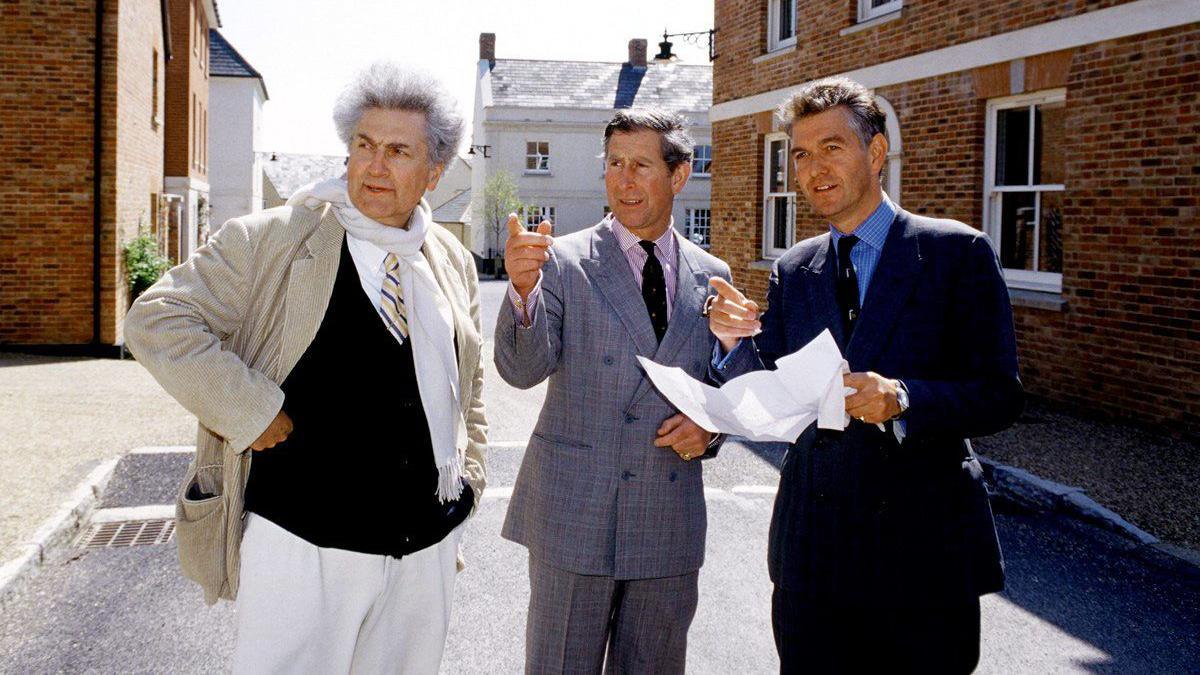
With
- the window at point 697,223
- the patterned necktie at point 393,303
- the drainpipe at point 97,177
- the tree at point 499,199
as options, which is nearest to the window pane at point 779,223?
the drainpipe at point 97,177

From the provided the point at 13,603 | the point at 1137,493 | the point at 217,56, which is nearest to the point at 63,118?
the point at 13,603

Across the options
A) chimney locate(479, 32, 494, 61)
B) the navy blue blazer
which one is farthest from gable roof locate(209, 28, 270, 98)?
the navy blue blazer

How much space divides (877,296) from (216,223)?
4115 cm

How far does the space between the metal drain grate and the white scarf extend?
12.3 feet

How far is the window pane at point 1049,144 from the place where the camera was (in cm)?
1011

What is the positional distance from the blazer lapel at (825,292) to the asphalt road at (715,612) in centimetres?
205

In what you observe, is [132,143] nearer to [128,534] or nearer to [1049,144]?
[128,534]

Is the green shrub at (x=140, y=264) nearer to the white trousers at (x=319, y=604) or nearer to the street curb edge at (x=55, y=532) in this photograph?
the street curb edge at (x=55, y=532)

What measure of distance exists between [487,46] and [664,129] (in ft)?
157

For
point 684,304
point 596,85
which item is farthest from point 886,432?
point 596,85

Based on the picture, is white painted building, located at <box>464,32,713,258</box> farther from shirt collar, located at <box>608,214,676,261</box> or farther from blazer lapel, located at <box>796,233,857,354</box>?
blazer lapel, located at <box>796,233,857,354</box>

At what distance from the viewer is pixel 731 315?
8.43ft

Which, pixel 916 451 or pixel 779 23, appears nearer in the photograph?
pixel 916 451

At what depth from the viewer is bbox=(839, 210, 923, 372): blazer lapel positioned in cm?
245
